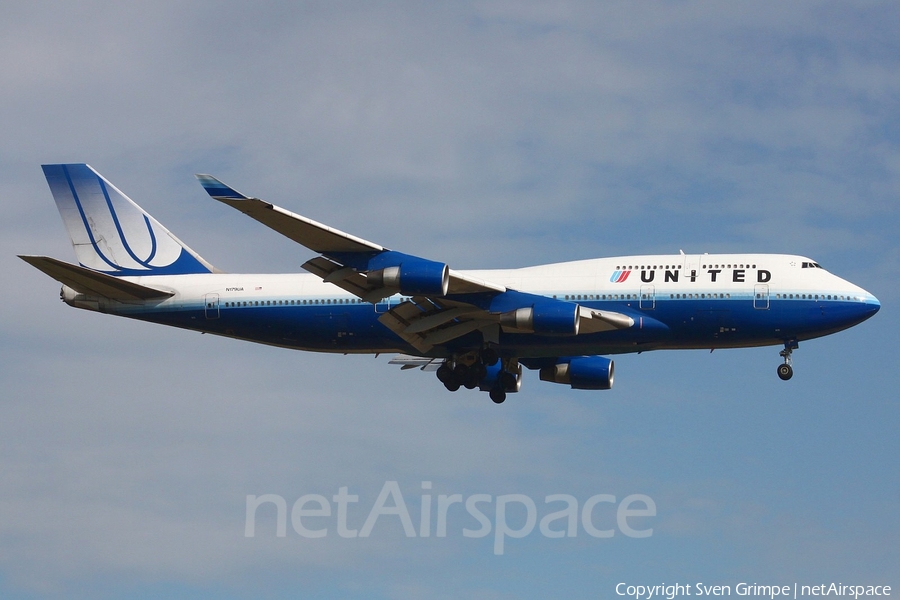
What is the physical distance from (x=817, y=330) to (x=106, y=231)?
3023cm

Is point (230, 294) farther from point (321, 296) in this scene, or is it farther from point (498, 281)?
point (498, 281)

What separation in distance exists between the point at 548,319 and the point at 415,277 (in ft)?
17.7

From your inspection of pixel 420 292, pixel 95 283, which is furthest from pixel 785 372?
pixel 95 283

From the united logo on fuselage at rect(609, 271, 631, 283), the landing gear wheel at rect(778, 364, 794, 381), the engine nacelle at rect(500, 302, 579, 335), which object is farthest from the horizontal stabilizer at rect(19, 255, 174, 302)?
the landing gear wheel at rect(778, 364, 794, 381)

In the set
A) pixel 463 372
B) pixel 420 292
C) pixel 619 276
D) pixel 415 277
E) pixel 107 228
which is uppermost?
pixel 107 228

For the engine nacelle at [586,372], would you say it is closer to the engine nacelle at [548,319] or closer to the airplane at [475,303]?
the airplane at [475,303]

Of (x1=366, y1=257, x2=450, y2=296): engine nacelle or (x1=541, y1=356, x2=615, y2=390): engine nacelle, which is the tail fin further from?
(x1=541, y1=356, x2=615, y2=390): engine nacelle

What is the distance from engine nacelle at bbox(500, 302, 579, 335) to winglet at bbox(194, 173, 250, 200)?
11.5 metres

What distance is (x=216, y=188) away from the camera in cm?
3991

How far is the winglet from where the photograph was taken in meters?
39.7

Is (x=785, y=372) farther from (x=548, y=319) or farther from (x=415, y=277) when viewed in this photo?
(x=415, y=277)

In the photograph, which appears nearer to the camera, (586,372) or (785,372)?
(785,372)

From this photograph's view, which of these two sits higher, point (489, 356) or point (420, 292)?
point (420, 292)

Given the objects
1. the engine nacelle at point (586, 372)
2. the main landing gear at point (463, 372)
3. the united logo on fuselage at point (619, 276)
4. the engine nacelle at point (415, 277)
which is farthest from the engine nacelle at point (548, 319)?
the engine nacelle at point (586, 372)
